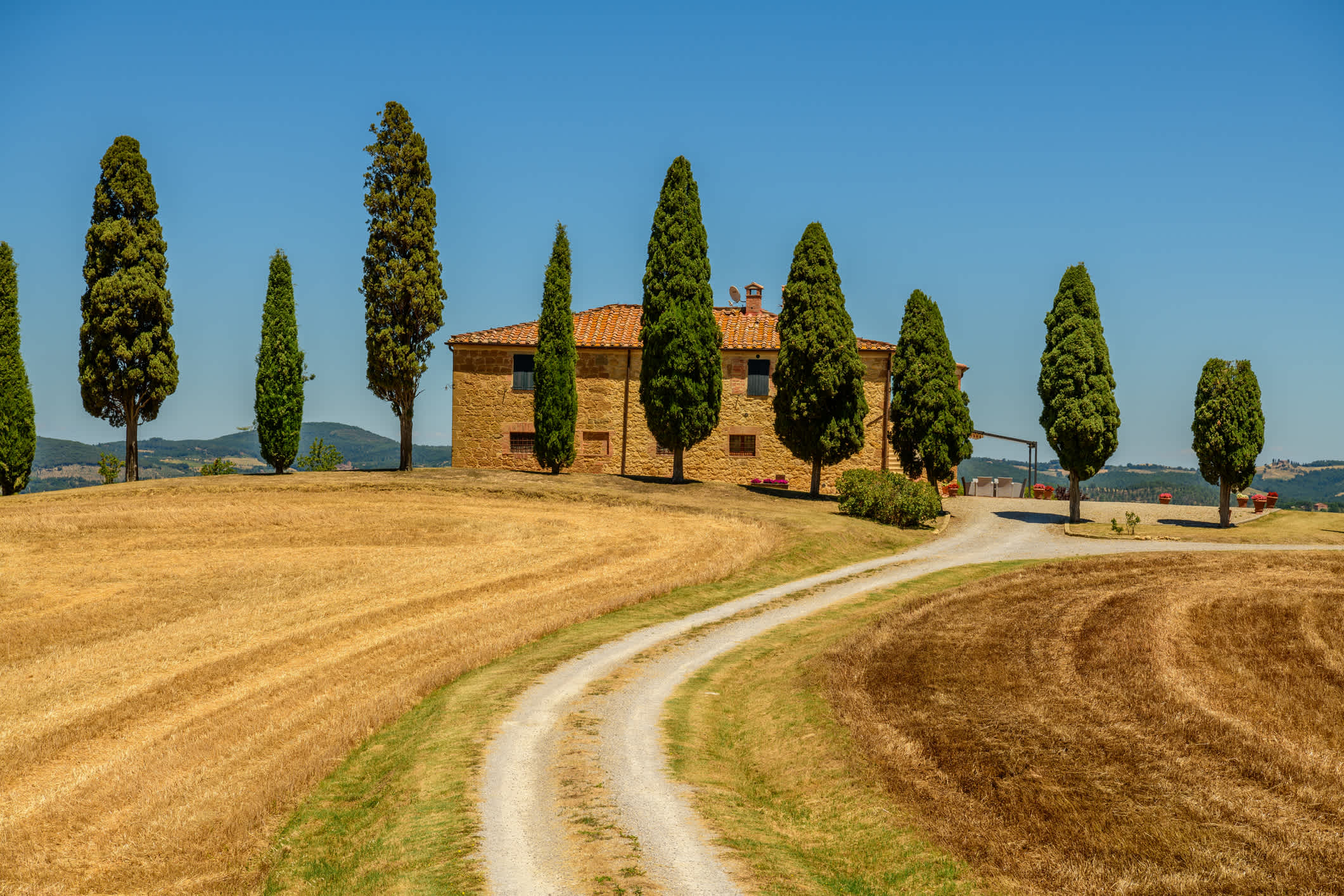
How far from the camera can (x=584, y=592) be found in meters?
26.8

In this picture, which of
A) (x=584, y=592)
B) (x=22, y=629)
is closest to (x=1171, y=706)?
(x=584, y=592)

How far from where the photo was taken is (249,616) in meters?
24.9

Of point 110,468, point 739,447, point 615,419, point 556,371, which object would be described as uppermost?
point 556,371

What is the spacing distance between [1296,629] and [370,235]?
38.6 m

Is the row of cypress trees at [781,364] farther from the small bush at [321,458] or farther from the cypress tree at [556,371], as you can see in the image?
the small bush at [321,458]

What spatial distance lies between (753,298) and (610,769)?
4637 centimetres

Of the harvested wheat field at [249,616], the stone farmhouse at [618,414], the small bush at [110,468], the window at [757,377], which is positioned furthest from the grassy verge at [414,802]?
the small bush at [110,468]

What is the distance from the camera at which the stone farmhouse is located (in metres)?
50.9

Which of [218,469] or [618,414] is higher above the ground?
[618,414]

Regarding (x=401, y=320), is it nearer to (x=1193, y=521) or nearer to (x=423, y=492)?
(x=423, y=492)

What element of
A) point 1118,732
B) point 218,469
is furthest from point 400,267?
point 1118,732

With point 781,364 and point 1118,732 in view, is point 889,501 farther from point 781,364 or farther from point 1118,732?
point 1118,732

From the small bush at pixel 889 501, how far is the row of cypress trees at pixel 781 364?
3.34 metres

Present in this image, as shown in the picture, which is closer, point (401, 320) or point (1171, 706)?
point (1171, 706)
